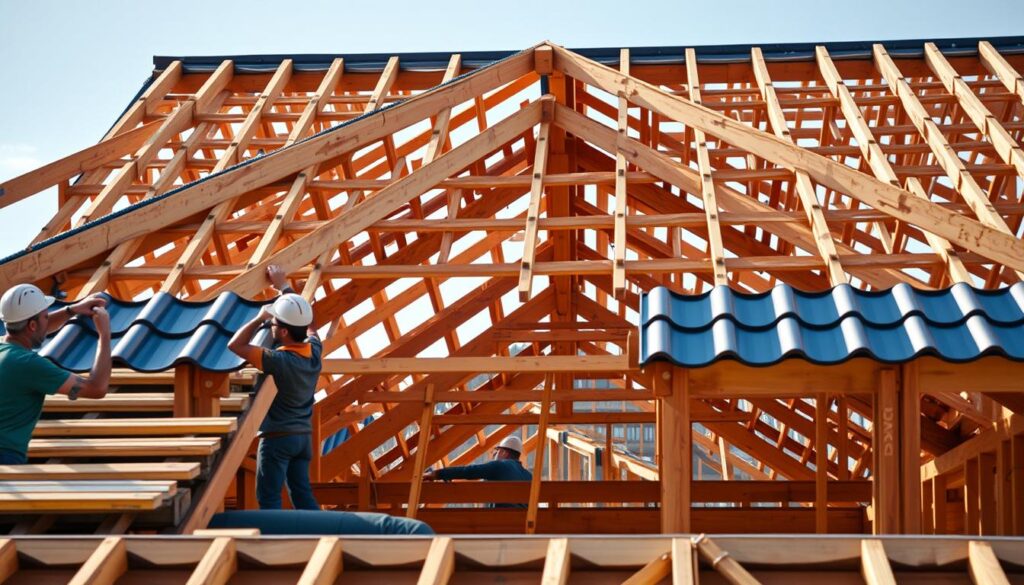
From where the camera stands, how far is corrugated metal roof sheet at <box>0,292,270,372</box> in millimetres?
7246

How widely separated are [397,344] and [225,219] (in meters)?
2.78

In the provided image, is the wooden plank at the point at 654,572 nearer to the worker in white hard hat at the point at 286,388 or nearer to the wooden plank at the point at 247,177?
the worker in white hard hat at the point at 286,388

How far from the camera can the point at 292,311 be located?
23.9 feet

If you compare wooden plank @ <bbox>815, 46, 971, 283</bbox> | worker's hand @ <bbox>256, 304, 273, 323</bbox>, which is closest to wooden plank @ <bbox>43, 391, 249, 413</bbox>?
worker's hand @ <bbox>256, 304, 273, 323</bbox>

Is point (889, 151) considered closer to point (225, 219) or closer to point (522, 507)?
point (522, 507)

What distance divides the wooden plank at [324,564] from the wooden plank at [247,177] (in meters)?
4.36

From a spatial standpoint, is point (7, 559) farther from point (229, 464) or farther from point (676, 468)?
point (676, 468)

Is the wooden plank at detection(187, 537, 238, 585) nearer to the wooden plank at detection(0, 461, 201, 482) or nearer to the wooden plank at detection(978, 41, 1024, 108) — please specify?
the wooden plank at detection(0, 461, 201, 482)

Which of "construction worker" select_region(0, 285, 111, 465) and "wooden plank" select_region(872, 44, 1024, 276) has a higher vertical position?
"wooden plank" select_region(872, 44, 1024, 276)

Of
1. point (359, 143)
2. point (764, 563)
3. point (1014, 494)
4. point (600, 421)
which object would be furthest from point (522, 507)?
point (764, 563)

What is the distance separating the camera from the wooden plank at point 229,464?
647 centimetres

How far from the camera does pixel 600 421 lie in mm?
→ 13859

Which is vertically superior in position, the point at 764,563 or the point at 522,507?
the point at 522,507

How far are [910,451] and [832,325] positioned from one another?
0.80 m
